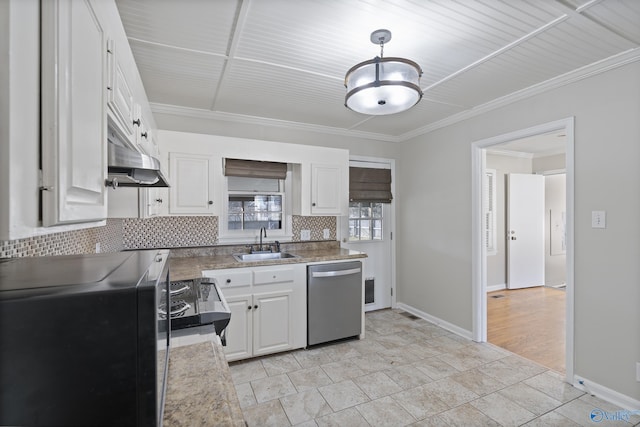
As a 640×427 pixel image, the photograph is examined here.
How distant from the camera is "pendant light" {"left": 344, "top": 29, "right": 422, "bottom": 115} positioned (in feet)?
5.43

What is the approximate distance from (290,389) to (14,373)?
7.03 ft

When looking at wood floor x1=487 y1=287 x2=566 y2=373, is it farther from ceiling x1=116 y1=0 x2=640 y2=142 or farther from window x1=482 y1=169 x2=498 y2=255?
ceiling x1=116 y1=0 x2=640 y2=142

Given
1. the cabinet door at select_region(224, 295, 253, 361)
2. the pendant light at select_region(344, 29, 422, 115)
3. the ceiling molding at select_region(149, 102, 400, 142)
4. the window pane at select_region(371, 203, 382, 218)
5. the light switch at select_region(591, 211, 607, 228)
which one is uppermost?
the ceiling molding at select_region(149, 102, 400, 142)

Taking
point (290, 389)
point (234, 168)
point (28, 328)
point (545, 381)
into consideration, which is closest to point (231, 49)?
point (234, 168)

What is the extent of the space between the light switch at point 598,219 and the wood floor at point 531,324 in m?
1.27

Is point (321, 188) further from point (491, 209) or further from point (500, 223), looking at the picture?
point (500, 223)

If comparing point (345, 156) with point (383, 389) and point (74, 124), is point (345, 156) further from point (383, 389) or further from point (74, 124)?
point (74, 124)

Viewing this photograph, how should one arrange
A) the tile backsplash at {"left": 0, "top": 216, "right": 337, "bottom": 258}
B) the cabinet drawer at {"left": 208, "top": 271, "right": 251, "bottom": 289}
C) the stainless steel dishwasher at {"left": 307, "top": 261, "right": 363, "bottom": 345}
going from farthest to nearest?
the stainless steel dishwasher at {"left": 307, "top": 261, "right": 363, "bottom": 345}, the cabinet drawer at {"left": 208, "top": 271, "right": 251, "bottom": 289}, the tile backsplash at {"left": 0, "top": 216, "right": 337, "bottom": 258}

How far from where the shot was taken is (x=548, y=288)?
517 cm

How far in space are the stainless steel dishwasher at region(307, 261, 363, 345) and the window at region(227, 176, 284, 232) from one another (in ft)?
2.73

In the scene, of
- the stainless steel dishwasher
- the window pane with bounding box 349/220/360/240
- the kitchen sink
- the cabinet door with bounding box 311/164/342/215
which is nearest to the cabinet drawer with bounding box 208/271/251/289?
the kitchen sink

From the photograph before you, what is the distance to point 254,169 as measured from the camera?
3096 mm

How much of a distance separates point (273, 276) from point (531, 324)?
122 inches

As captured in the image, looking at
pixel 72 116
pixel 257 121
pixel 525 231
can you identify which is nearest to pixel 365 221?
pixel 257 121
